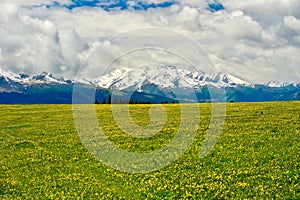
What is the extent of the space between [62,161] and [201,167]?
36.1 feet

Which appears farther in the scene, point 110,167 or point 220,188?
point 110,167

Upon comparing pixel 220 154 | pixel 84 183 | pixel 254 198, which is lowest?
pixel 84 183

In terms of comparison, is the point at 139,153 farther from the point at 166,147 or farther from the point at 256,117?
the point at 256,117

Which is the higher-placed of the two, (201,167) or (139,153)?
(201,167)

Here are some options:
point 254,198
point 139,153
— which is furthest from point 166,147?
point 254,198

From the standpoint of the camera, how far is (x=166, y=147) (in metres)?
30.6

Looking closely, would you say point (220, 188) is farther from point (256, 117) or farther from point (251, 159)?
point (256, 117)

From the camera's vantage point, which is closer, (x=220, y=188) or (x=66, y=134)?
(x=220, y=188)

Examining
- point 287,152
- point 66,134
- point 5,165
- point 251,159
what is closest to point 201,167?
point 251,159

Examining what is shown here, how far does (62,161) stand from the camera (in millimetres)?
28656

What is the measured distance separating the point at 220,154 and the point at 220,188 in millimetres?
7581

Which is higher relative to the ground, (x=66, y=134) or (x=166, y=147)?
(x=166, y=147)

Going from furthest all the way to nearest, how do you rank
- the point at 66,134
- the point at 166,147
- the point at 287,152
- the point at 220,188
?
the point at 66,134 → the point at 166,147 → the point at 287,152 → the point at 220,188

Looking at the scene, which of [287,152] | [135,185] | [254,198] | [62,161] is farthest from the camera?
[62,161]
